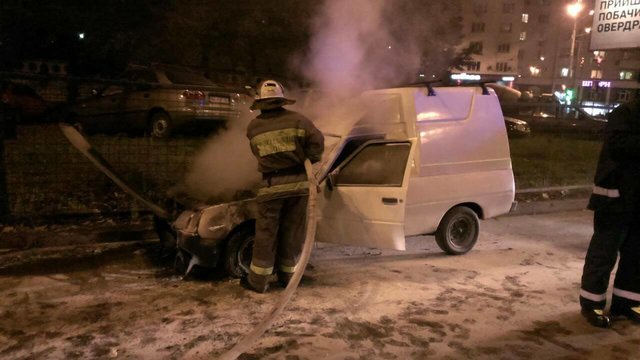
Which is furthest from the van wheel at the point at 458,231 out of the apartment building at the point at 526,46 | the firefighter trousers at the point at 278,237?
the apartment building at the point at 526,46

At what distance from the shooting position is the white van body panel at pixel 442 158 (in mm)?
5562

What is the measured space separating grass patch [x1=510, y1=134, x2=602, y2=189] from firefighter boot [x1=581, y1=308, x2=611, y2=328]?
5609mm

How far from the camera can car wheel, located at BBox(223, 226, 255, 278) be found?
16.9 feet

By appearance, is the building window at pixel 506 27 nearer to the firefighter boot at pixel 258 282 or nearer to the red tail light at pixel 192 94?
the red tail light at pixel 192 94

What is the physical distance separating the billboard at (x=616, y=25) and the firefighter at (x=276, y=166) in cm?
641

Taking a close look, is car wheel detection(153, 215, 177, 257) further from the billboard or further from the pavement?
the billboard

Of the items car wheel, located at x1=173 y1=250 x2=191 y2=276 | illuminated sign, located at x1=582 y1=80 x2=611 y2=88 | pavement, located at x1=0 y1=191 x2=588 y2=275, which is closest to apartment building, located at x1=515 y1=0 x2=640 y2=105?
illuminated sign, located at x1=582 y1=80 x2=611 y2=88

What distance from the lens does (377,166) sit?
5.60 meters

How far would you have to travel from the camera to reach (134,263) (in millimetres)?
5777

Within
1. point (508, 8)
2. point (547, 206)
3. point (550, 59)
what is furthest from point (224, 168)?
point (550, 59)

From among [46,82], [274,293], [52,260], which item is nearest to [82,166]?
[46,82]

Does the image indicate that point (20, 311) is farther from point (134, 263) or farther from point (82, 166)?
point (82, 166)

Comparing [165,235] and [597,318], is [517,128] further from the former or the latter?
[165,235]

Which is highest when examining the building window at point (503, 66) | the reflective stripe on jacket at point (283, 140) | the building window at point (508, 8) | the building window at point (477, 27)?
the building window at point (508, 8)
